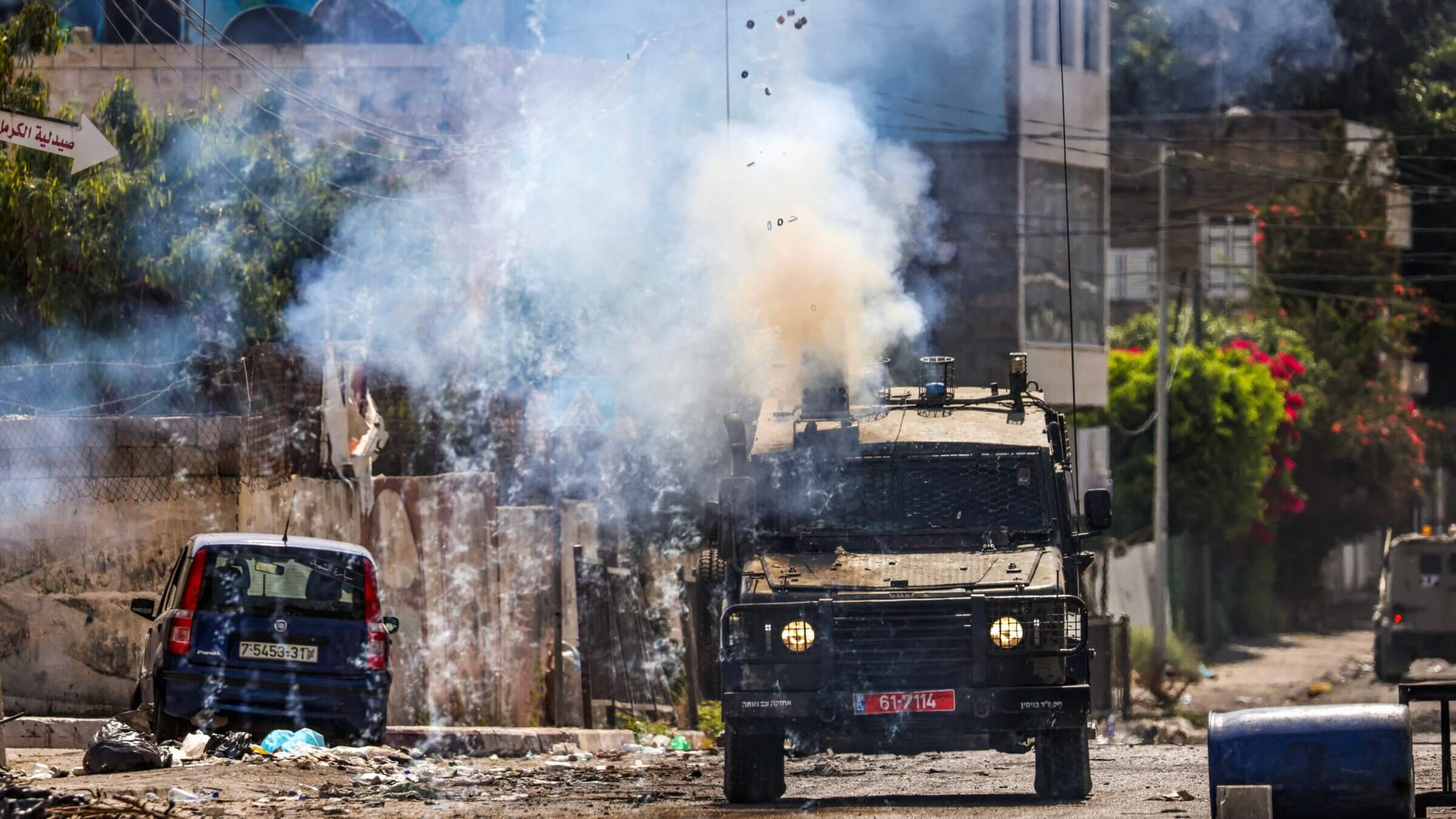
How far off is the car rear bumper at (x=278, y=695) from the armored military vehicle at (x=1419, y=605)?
1599 cm

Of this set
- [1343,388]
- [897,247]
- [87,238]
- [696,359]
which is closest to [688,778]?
[696,359]

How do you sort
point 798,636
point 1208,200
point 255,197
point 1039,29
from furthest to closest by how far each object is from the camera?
point 1208,200, point 1039,29, point 255,197, point 798,636

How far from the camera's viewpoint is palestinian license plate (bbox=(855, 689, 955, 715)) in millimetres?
9898

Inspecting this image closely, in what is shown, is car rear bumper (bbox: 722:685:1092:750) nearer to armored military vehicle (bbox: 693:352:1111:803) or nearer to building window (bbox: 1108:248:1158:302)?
armored military vehicle (bbox: 693:352:1111:803)

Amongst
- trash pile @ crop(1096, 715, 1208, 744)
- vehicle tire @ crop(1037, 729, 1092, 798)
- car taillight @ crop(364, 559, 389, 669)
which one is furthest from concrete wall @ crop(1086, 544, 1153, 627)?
vehicle tire @ crop(1037, 729, 1092, 798)

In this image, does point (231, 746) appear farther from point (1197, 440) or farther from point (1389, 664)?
point (1197, 440)

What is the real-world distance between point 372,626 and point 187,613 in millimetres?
1180

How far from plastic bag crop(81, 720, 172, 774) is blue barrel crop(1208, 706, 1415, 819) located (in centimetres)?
582

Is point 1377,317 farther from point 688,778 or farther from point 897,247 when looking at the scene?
point 688,778

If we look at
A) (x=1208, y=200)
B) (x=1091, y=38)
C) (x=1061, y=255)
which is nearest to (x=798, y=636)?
(x=1061, y=255)

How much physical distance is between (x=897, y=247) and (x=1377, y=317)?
2364cm

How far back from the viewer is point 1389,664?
2434cm

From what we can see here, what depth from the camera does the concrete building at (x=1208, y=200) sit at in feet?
137

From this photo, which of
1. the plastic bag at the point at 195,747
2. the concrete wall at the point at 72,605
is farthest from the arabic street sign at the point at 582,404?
the plastic bag at the point at 195,747
